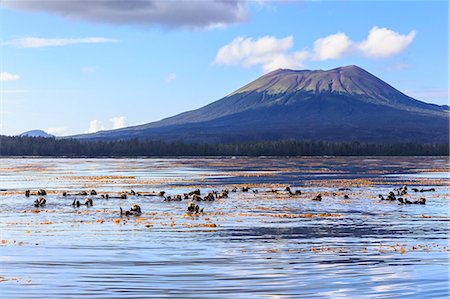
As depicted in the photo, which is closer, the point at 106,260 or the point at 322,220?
the point at 106,260

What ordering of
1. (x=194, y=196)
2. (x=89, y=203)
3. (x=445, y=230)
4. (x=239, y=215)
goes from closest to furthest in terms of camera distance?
1. (x=445, y=230)
2. (x=239, y=215)
3. (x=89, y=203)
4. (x=194, y=196)

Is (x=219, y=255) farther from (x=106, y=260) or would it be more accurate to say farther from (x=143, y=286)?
(x=143, y=286)

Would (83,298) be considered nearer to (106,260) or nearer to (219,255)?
(106,260)

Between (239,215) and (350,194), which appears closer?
(239,215)

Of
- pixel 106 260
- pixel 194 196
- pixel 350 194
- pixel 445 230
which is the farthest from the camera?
pixel 350 194

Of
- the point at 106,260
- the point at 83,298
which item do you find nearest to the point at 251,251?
the point at 106,260

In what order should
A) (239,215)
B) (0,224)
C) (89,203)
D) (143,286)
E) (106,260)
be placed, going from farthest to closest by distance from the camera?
(89,203) → (239,215) → (0,224) → (106,260) → (143,286)

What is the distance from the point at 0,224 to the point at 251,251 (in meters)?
15.8

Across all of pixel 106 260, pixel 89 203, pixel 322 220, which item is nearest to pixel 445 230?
pixel 322 220

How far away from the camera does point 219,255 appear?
26.3 m

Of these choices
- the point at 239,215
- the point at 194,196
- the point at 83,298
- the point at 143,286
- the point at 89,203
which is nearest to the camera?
the point at 83,298

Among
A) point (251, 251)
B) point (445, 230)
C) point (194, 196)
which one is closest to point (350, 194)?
point (194, 196)

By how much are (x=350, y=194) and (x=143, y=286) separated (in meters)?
40.9

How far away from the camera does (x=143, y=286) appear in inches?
816
